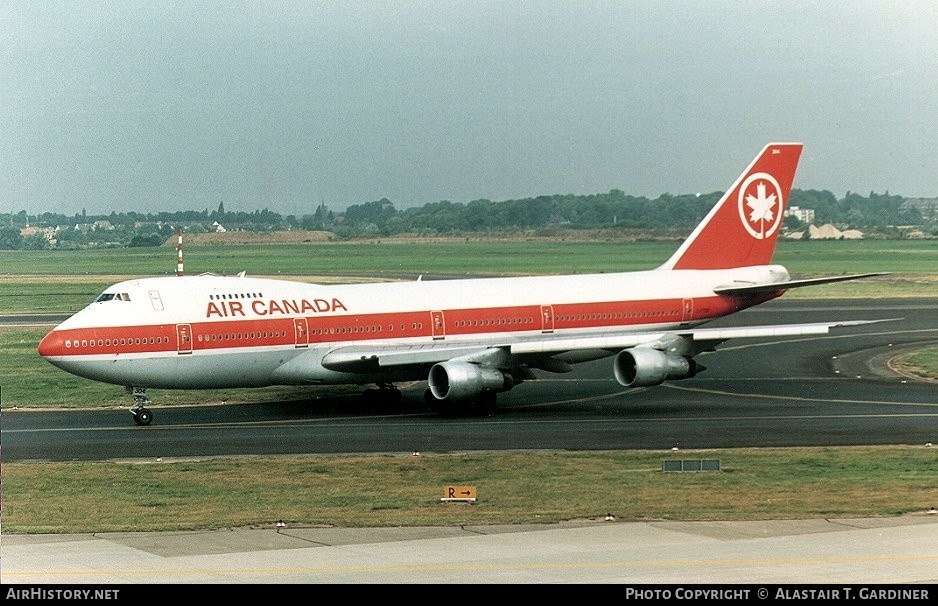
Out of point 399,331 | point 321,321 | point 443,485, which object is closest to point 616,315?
point 399,331

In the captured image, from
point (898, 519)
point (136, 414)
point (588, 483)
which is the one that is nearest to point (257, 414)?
point (136, 414)

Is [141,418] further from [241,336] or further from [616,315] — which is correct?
[616,315]

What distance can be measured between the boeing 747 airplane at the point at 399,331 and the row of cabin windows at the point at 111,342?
4 cm

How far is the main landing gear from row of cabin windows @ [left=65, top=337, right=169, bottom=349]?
5.31ft

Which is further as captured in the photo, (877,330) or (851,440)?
(877,330)

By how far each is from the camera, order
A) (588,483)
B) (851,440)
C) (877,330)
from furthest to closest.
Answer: (877,330) < (851,440) < (588,483)

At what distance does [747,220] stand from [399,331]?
53.4 ft

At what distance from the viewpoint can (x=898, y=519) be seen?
26.3m

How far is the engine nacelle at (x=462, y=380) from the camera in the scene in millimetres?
43594

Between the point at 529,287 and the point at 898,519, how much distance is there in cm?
2444

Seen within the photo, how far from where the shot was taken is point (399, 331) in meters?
46.5

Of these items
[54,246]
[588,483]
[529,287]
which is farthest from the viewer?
[54,246]
